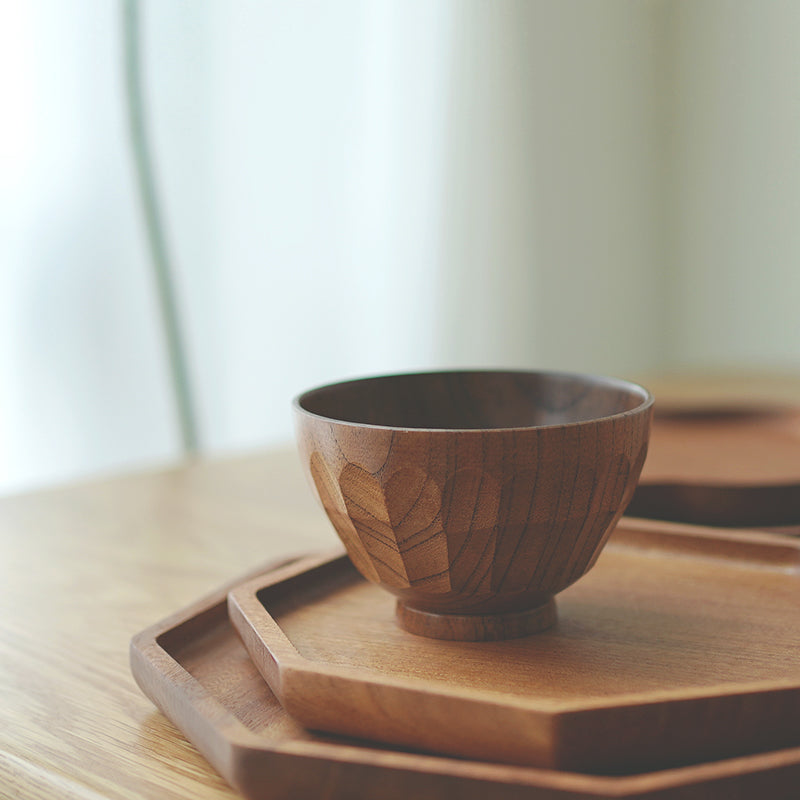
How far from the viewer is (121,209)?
4.61 feet

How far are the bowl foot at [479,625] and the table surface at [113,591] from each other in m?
0.10

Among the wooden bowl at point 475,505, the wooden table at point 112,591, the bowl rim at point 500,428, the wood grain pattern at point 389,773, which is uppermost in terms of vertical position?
the bowl rim at point 500,428

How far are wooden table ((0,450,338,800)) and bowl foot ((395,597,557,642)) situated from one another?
10cm

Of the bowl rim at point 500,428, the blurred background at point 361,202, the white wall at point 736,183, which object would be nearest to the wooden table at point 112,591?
the bowl rim at point 500,428

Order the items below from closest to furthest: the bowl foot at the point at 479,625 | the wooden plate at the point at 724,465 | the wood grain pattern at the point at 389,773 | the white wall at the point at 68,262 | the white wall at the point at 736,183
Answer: the wood grain pattern at the point at 389,773 → the bowl foot at the point at 479,625 → the wooden plate at the point at 724,465 → the white wall at the point at 68,262 → the white wall at the point at 736,183

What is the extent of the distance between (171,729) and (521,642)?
0.45 ft

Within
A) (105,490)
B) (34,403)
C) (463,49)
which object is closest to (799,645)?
(105,490)

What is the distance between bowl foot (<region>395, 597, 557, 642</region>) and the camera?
36cm

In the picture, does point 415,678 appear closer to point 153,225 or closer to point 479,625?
point 479,625

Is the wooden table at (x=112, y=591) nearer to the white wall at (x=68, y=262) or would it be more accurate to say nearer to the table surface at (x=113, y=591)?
Answer: the table surface at (x=113, y=591)

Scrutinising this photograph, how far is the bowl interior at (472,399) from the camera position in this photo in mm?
421

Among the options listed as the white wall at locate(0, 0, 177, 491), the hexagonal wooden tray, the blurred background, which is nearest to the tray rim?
the hexagonal wooden tray

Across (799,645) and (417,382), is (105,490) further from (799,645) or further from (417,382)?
(799,645)

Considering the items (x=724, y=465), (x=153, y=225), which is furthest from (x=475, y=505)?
(x=153, y=225)
